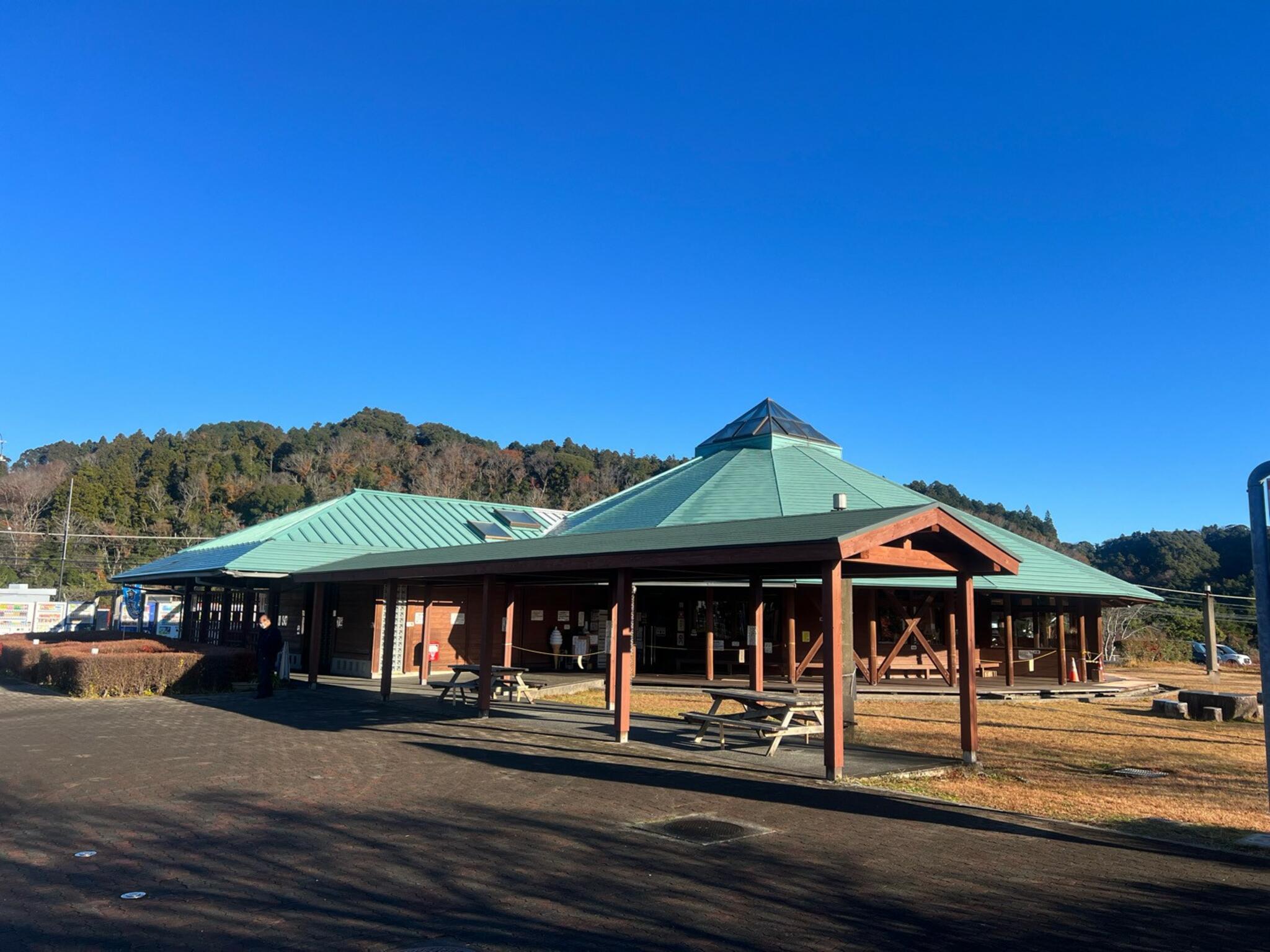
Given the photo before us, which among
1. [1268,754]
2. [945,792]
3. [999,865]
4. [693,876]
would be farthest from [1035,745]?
[693,876]

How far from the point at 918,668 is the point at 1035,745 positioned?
11164 mm

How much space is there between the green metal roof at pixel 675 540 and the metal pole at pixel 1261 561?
10.7ft

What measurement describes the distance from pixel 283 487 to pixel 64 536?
15392mm

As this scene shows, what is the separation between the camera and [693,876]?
6.33 m

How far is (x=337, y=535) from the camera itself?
25969 millimetres

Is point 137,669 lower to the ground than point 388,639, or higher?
lower

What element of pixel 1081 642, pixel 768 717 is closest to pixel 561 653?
pixel 768 717

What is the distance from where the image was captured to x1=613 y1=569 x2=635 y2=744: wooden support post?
1250 cm

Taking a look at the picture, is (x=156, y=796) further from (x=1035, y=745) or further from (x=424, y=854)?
(x=1035, y=745)

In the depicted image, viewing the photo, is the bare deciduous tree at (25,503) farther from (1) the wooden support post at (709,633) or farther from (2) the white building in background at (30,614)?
(1) the wooden support post at (709,633)

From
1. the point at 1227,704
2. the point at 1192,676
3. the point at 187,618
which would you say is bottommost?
the point at 1192,676

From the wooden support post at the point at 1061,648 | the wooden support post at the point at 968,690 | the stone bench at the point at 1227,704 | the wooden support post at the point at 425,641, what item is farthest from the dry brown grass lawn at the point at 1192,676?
the wooden support post at the point at 425,641

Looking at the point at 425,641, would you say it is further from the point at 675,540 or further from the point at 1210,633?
the point at 1210,633

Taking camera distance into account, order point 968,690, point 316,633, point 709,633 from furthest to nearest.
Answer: point 709,633
point 316,633
point 968,690
